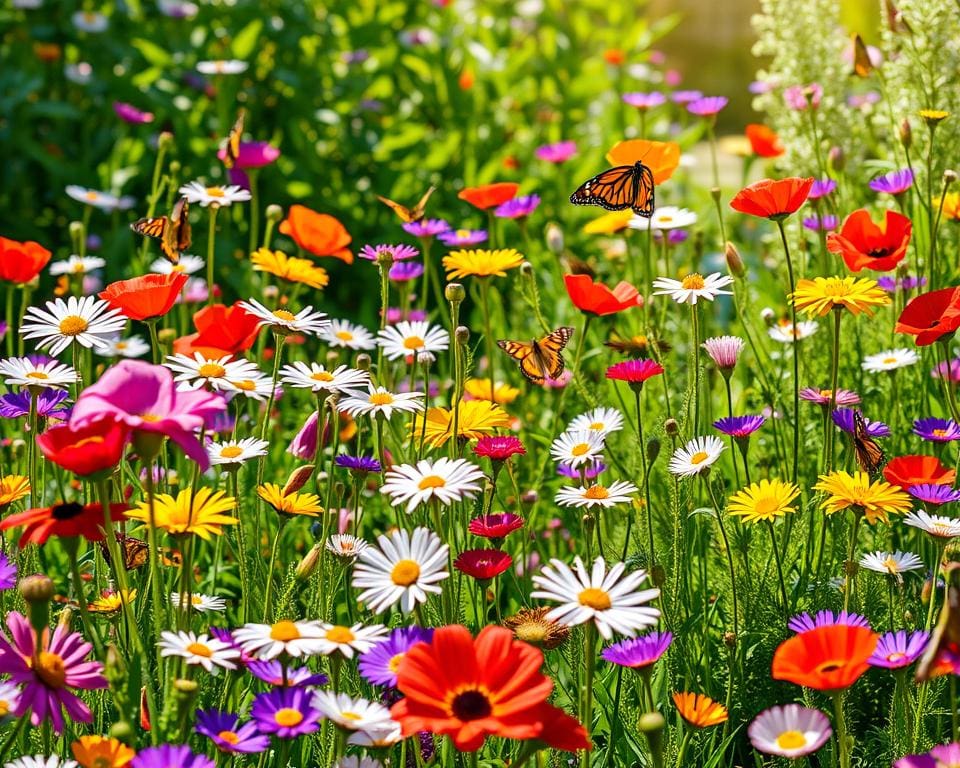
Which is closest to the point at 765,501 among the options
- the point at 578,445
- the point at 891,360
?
the point at 578,445

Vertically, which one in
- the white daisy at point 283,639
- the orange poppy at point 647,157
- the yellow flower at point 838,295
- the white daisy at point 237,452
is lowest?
the white daisy at point 283,639

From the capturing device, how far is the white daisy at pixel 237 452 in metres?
1.57

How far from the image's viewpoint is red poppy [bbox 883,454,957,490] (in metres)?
1.54

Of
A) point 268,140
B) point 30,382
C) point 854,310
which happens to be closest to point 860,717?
point 854,310

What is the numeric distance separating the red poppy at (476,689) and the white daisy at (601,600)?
0.07 m

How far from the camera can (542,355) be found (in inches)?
73.9

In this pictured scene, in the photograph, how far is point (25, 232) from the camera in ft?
11.5

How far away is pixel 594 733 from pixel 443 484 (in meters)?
0.44

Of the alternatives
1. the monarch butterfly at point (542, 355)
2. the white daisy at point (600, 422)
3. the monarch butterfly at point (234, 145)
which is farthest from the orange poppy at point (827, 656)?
the monarch butterfly at point (234, 145)

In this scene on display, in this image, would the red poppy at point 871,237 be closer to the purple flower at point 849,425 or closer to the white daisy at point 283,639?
the purple flower at point 849,425

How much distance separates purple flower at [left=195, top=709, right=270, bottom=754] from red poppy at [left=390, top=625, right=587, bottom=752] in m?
0.15

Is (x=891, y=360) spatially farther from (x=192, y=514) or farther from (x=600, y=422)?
(x=192, y=514)

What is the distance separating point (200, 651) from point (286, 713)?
0.44ft

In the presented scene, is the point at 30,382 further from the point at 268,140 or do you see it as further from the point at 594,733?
the point at 268,140
